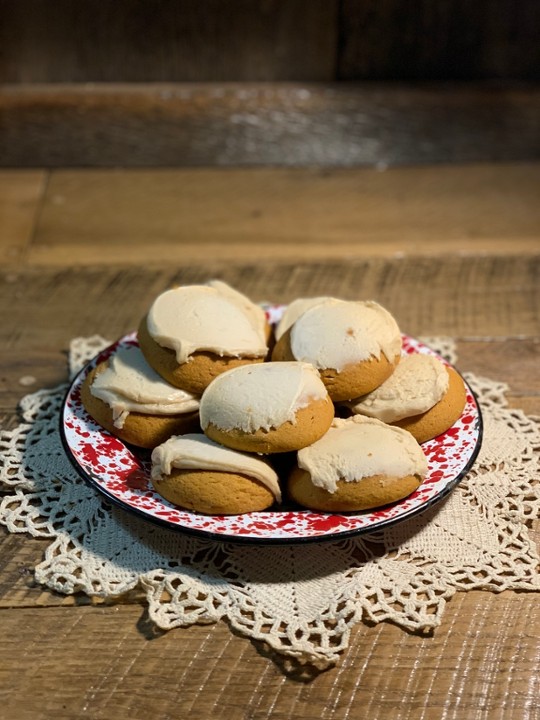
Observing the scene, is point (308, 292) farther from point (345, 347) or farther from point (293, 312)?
point (345, 347)

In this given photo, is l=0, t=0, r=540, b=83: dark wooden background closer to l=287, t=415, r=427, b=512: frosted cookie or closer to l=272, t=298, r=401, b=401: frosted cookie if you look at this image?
l=272, t=298, r=401, b=401: frosted cookie

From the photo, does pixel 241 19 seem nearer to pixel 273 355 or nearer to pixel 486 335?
pixel 486 335

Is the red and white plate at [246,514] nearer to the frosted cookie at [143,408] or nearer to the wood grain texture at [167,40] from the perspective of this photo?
the frosted cookie at [143,408]

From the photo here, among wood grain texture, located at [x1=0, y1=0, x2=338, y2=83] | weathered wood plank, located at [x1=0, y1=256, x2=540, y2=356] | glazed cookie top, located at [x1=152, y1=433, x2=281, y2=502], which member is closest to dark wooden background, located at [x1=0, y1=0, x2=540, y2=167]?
wood grain texture, located at [x1=0, y1=0, x2=338, y2=83]

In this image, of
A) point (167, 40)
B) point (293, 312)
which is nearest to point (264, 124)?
point (167, 40)

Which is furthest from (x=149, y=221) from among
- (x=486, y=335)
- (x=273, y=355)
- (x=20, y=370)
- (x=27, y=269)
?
(x=273, y=355)

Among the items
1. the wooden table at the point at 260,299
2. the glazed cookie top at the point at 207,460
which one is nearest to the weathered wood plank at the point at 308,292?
the wooden table at the point at 260,299

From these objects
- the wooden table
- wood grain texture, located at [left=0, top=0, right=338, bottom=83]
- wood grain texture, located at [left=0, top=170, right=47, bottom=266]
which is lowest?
wood grain texture, located at [left=0, top=170, right=47, bottom=266]
